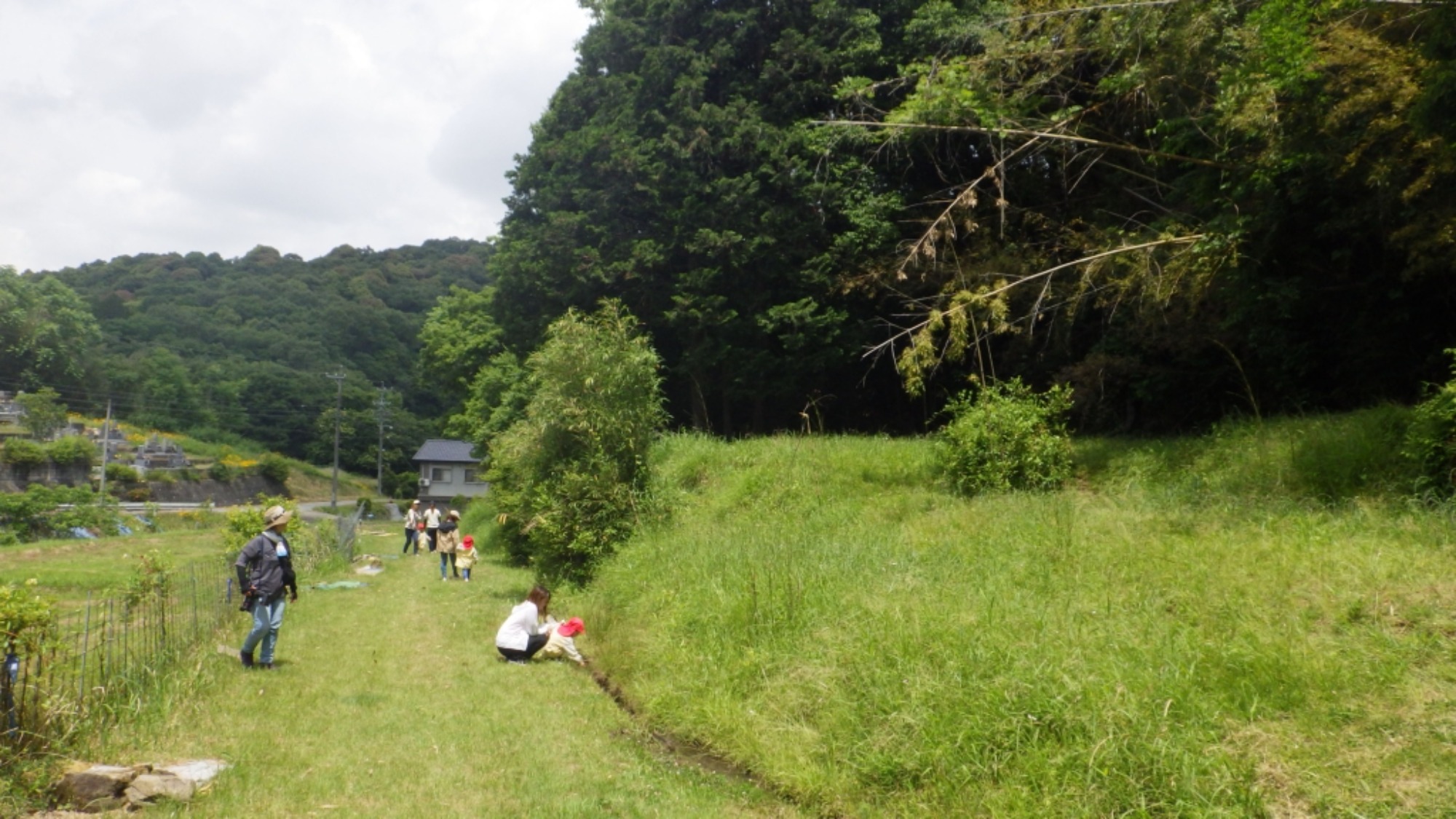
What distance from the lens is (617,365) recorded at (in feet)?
50.6

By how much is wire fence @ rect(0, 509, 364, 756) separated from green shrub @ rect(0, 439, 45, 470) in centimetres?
4211

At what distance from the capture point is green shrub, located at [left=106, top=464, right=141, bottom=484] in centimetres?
4966

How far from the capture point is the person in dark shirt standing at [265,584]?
9594mm

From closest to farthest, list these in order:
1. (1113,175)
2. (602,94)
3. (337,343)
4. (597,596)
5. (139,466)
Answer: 1. (597,596)
2. (1113,175)
3. (602,94)
4. (139,466)
5. (337,343)

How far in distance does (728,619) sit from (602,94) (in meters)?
21.1

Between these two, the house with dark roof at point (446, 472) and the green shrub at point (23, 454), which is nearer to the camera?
the green shrub at point (23, 454)

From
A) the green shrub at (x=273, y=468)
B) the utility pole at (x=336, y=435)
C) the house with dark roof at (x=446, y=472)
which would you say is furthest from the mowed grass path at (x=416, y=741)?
the house with dark roof at (x=446, y=472)

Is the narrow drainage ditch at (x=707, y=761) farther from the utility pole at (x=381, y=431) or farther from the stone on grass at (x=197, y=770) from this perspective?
the utility pole at (x=381, y=431)

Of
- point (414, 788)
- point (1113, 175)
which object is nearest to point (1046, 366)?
point (1113, 175)

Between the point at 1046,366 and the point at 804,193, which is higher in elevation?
the point at 804,193

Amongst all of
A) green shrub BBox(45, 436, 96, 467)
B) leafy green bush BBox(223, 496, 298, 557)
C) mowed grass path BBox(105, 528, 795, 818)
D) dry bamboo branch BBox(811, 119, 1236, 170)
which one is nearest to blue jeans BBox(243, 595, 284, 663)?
mowed grass path BBox(105, 528, 795, 818)

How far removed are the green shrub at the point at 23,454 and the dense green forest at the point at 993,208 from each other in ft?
64.6

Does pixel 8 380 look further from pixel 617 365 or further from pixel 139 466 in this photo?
pixel 617 365

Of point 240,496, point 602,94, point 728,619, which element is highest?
point 602,94
